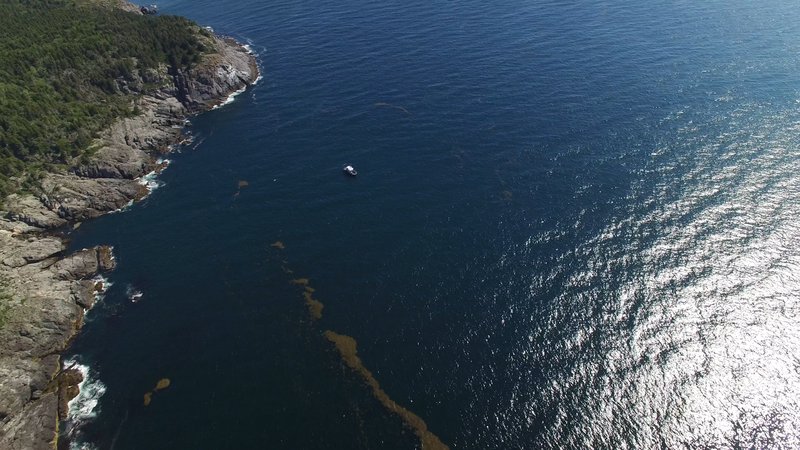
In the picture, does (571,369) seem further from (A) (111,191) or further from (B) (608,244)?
(A) (111,191)

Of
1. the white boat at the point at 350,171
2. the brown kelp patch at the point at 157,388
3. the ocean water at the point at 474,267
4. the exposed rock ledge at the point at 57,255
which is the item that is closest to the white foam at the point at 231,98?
the exposed rock ledge at the point at 57,255

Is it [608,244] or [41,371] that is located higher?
[608,244]

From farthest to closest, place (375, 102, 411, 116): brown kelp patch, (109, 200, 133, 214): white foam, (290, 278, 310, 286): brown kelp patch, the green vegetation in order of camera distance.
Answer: (375, 102, 411, 116): brown kelp patch < the green vegetation < (109, 200, 133, 214): white foam < (290, 278, 310, 286): brown kelp patch

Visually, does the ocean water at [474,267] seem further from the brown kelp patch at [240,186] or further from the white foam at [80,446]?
the white foam at [80,446]

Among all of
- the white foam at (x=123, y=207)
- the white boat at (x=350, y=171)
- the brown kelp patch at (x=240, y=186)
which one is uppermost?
the white boat at (x=350, y=171)

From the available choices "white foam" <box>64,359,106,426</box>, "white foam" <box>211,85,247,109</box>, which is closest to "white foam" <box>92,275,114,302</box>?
"white foam" <box>64,359,106,426</box>

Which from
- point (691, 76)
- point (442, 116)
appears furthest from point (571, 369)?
point (691, 76)

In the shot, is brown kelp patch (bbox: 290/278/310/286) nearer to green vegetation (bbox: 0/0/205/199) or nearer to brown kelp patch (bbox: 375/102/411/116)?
brown kelp patch (bbox: 375/102/411/116)
